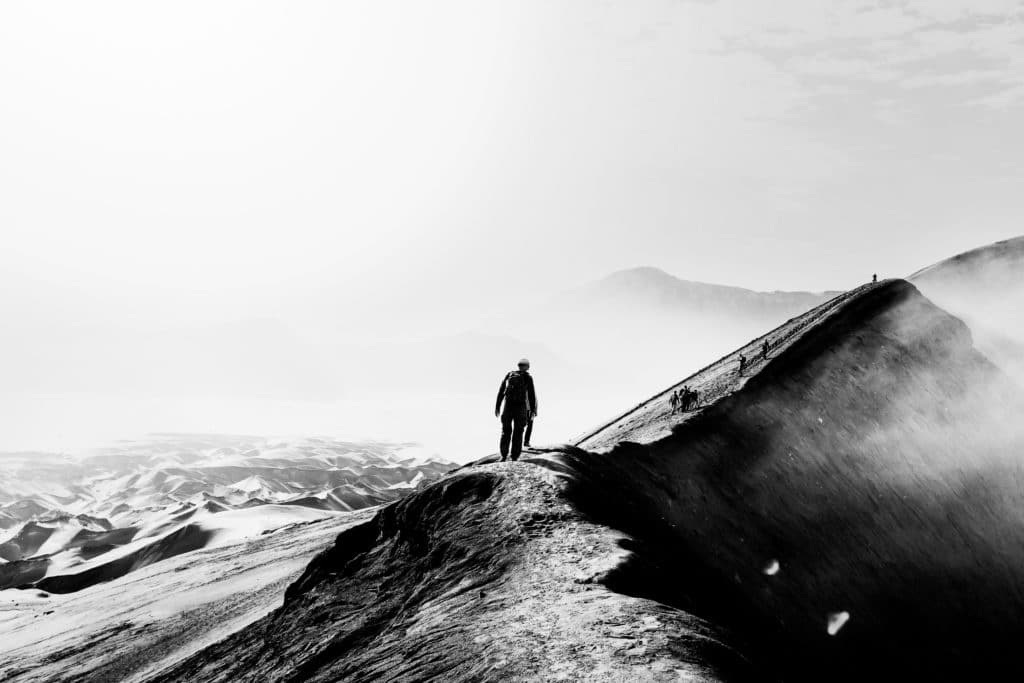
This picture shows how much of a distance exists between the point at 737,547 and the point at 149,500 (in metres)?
123

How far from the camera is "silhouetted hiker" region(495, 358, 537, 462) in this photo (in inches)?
520

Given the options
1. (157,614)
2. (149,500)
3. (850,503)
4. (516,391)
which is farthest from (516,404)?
(149,500)

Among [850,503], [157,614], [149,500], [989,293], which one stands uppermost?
[989,293]

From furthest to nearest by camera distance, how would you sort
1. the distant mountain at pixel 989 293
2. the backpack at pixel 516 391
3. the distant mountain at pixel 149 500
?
the distant mountain at pixel 149 500 → the distant mountain at pixel 989 293 → the backpack at pixel 516 391

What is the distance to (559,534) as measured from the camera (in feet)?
34.1

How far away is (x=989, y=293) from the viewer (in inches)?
1590

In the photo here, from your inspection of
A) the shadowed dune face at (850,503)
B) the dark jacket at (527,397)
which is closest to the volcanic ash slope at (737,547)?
the shadowed dune face at (850,503)

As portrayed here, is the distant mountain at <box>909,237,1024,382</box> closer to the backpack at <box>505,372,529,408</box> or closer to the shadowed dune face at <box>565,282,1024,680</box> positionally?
the shadowed dune face at <box>565,282,1024,680</box>

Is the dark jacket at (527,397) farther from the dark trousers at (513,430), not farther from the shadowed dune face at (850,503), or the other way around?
the shadowed dune face at (850,503)

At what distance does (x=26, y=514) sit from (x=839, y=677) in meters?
131

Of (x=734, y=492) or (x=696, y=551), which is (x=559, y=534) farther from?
(x=734, y=492)

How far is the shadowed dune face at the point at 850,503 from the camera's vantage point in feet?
45.6

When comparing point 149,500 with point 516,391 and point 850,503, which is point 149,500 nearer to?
point 850,503

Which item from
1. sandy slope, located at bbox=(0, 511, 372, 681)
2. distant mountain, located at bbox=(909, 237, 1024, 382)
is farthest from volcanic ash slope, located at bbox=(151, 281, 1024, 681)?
distant mountain, located at bbox=(909, 237, 1024, 382)
